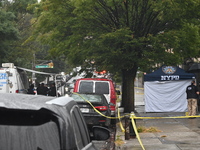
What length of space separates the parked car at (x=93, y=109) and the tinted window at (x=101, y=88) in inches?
151

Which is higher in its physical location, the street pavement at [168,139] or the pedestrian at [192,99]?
the pedestrian at [192,99]

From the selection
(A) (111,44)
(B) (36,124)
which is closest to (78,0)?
(A) (111,44)

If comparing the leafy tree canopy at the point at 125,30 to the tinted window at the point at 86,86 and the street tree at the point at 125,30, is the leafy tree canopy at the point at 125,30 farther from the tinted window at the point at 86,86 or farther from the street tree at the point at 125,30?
the tinted window at the point at 86,86

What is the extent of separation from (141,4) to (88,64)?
488 centimetres

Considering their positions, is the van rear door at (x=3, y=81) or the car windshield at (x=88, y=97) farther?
the van rear door at (x=3, y=81)

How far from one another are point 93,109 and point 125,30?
17.5 ft

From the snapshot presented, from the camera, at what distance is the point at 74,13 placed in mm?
19406

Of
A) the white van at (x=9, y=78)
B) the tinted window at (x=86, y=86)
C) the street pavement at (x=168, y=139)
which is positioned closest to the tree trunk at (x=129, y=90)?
the tinted window at (x=86, y=86)

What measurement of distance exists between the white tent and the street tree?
1.29 meters

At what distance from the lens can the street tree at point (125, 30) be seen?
62.0 feet

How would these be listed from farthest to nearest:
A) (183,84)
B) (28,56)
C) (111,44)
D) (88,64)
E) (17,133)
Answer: (28,56)
(88,64)
(183,84)
(111,44)
(17,133)

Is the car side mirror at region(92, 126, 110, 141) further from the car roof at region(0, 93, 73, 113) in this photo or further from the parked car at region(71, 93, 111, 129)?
the parked car at region(71, 93, 111, 129)

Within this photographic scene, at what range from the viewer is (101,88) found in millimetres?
19609

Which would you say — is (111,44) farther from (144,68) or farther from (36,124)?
(36,124)
